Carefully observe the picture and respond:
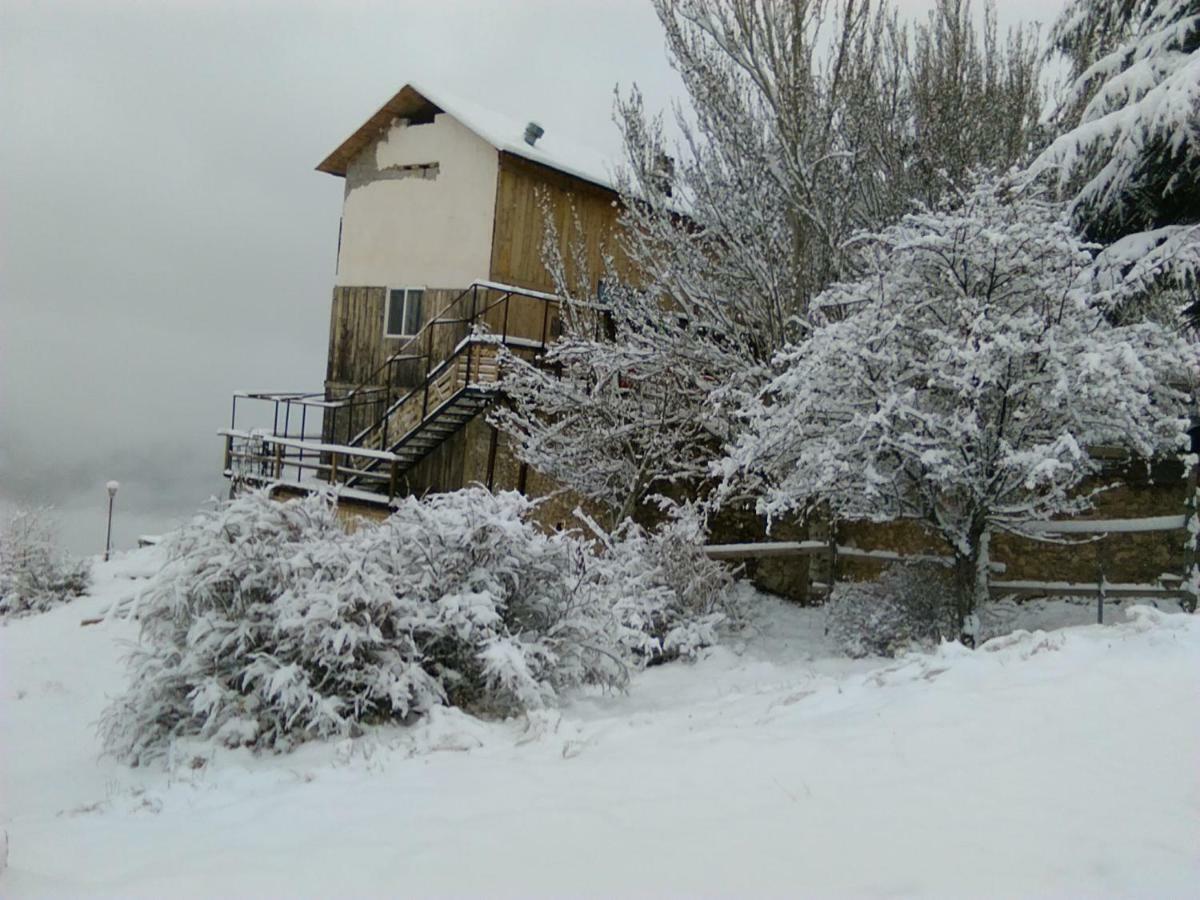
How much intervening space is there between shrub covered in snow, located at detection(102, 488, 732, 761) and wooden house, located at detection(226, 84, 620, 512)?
664 cm

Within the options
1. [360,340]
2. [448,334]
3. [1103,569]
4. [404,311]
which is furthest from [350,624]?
[360,340]

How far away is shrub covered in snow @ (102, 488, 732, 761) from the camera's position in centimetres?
614

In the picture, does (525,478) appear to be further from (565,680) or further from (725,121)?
(565,680)

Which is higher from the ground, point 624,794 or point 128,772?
point 624,794

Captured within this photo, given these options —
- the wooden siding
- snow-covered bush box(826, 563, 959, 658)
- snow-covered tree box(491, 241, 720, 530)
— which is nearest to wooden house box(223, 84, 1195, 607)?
the wooden siding

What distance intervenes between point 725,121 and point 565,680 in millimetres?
7985

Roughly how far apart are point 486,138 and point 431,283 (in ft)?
9.32

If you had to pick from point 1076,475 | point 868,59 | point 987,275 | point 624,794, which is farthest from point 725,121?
point 624,794

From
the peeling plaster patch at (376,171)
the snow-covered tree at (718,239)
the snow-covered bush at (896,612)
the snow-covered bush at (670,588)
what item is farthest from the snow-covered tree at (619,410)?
the peeling plaster patch at (376,171)

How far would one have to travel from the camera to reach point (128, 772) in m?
6.20

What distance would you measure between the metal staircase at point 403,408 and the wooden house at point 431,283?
4cm

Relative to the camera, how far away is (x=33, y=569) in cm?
1487

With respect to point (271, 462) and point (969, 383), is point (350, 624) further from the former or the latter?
point (271, 462)

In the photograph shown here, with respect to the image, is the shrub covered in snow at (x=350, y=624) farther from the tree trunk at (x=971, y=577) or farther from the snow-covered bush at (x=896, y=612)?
the tree trunk at (x=971, y=577)
